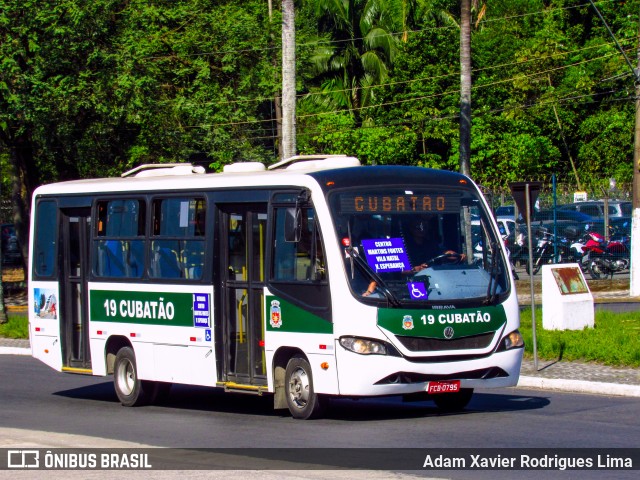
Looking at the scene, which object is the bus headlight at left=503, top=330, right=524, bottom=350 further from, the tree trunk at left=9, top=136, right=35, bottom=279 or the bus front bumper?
the tree trunk at left=9, top=136, right=35, bottom=279

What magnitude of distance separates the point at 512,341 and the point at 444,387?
1.12 meters

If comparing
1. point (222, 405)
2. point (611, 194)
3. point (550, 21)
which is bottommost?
point (222, 405)

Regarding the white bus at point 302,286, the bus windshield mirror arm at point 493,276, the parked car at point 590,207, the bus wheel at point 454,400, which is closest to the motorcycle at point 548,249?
the parked car at point 590,207

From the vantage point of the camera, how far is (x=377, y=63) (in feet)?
199

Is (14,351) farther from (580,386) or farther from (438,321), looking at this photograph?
(438,321)

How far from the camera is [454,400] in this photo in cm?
1373

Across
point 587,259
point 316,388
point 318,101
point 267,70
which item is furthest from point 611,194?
point 318,101

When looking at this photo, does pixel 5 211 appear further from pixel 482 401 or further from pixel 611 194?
pixel 482 401

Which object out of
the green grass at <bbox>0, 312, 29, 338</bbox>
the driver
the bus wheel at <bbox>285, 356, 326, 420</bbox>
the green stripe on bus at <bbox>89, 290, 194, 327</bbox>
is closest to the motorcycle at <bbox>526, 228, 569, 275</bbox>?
the green grass at <bbox>0, 312, 29, 338</bbox>

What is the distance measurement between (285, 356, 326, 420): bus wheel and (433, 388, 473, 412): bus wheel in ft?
4.97

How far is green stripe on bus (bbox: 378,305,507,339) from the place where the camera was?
12.3 m

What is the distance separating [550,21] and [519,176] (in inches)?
432

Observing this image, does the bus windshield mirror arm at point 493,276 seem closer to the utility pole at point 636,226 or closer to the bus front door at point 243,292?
the bus front door at point 243,292

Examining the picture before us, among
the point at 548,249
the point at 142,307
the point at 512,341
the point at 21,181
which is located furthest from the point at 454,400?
the point at 21,181
